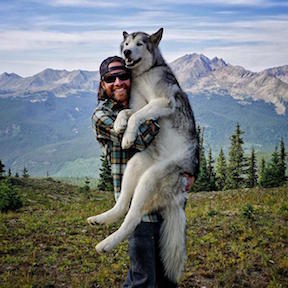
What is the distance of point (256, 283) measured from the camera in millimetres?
7770

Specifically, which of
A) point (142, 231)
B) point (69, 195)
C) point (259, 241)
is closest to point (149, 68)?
point (142, 231)

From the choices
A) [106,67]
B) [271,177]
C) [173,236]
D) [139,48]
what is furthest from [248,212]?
[271,177]

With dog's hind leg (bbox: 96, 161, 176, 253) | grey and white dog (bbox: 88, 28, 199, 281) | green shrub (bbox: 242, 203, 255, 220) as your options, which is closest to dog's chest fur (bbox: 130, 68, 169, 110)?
grey and white dog (bbox: 88, 28, 199, 281)

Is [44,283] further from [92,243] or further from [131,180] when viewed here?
[131,180]

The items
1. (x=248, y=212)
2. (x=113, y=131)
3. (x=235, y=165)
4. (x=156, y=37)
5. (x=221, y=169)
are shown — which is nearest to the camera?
(x=113, y=131)

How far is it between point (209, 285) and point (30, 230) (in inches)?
240

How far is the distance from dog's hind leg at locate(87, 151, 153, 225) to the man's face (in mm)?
738

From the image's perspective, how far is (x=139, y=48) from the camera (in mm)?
4676

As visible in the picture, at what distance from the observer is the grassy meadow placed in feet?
26.0

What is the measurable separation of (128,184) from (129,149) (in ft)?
1.34

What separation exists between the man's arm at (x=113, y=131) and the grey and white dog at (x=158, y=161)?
2.8 inches

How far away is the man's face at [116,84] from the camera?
4.19 metres

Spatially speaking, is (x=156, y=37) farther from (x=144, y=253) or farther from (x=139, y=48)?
(x=144, y=253)

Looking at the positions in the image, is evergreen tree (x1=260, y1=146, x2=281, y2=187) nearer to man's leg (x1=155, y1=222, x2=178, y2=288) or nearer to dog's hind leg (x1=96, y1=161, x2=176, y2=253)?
man's leg (x1=155, y1=222, x2=178, y2=288)
